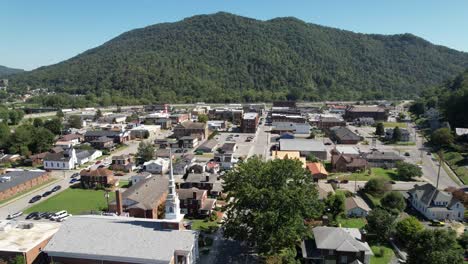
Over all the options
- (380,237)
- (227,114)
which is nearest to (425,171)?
(380,237)

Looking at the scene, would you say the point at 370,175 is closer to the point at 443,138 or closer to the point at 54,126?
the point at 443,138

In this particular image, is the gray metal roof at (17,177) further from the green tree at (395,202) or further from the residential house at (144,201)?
the green tree at (395,202)

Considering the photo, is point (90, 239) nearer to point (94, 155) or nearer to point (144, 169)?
point (144, 169)

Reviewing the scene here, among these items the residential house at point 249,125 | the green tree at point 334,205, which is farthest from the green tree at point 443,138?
the green tree at point 334,205

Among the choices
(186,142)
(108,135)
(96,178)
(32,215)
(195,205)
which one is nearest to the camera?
(195,205)

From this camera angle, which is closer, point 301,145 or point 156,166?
point 156,166

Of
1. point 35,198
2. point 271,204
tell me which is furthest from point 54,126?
point 271,204
